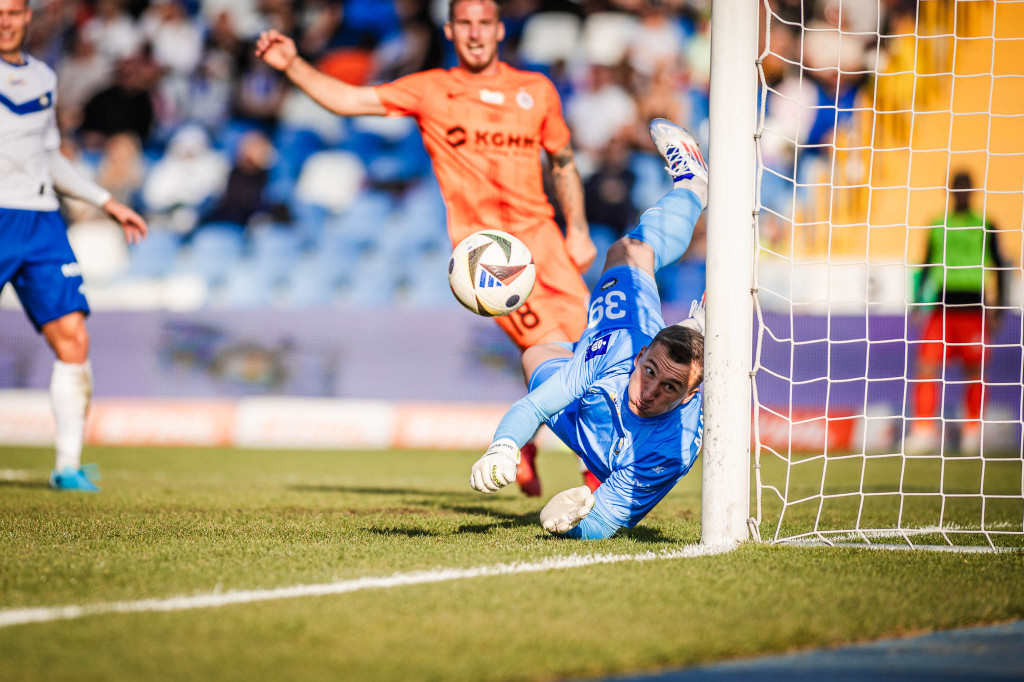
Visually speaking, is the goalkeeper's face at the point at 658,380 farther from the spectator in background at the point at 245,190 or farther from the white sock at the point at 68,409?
the spectator in background at the point at 245,190

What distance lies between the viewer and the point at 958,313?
9805mm

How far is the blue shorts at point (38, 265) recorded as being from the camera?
18.5ft

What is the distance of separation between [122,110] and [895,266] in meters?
10.1

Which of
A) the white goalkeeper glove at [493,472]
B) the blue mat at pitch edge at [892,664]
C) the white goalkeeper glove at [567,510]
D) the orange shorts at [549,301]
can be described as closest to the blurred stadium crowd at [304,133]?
the orange shorts at [549,301]

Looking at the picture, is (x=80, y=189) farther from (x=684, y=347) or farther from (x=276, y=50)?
(x=684, y=347)

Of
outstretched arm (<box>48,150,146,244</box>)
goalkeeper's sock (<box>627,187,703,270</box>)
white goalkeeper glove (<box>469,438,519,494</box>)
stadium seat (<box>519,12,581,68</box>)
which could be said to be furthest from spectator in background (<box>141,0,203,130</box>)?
white goalkeeper glove (<box>469,438,519,494</box>)

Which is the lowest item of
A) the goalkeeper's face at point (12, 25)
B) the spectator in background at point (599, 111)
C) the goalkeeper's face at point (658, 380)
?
the goalkeeper's face at point (658, 380)

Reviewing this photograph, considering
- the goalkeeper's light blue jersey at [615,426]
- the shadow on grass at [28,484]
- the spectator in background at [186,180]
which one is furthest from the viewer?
the spectator in background at [186,180]

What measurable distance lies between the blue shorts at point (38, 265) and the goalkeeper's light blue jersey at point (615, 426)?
3067 millimetres

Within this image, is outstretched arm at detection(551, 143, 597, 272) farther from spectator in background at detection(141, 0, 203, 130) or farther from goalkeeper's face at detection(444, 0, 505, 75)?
spectator in background at detection(141, 0, 203, 130)

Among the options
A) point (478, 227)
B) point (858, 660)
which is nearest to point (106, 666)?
point (858, 660)

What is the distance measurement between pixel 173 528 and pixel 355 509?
1.11m

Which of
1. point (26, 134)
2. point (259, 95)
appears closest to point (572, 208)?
point (26, 134)

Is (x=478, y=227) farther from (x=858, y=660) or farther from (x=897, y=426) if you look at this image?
(x=897, y=426)
